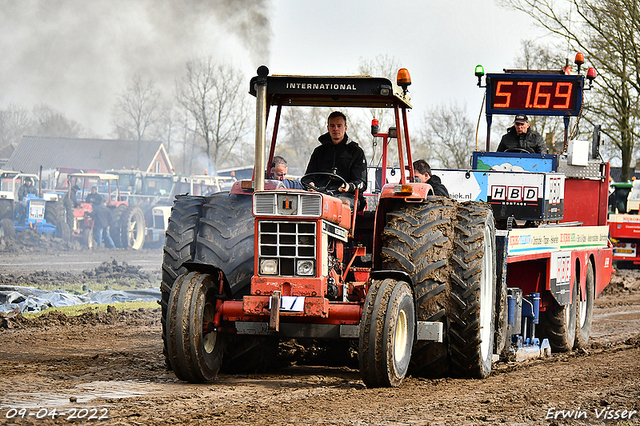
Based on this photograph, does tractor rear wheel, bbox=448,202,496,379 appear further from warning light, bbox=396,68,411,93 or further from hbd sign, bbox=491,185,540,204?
hbd sign, bbox=491,185,540,204

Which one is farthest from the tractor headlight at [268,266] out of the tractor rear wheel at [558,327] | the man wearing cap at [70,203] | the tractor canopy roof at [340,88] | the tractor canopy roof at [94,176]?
the tractor canopy roof at [94,176]

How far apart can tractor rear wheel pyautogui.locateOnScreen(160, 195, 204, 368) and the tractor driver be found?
3.53ft

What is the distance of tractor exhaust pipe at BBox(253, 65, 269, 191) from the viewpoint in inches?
233

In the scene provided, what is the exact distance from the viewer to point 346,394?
588 centimetres

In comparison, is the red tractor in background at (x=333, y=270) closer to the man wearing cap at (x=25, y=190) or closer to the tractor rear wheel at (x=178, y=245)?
the tractor rear wheel at (x=178, y=245)

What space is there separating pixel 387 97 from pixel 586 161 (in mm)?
5697

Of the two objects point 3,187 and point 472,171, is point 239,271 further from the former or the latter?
point 3,187

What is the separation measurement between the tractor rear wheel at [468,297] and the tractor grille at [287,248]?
4.24ft

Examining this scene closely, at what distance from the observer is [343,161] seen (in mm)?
7125

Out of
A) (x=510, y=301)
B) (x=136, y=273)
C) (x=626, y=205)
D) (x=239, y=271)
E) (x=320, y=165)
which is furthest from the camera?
(x=626, y=205)

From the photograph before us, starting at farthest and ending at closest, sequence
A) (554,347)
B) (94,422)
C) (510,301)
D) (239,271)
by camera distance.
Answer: (554,347) < (510,301) < (239,271) < (94,422)

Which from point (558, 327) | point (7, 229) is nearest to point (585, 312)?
point (558, 327)

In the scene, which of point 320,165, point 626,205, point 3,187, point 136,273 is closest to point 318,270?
point 320,165

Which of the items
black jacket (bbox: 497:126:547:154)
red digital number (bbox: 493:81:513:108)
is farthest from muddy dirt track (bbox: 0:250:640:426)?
red digital number (bbox: 493:81:513:108)
